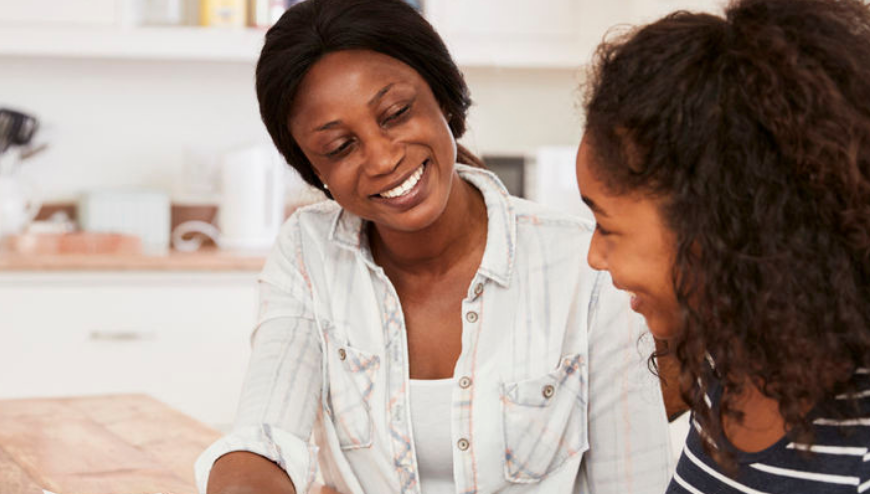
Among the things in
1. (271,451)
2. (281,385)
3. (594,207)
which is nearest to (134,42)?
(281,385)

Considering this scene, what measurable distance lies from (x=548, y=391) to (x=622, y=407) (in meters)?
0.10

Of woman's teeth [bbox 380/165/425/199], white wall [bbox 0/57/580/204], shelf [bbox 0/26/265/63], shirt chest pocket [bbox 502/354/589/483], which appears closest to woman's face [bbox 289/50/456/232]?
woman's teeth [bbox 380/165/425/199]

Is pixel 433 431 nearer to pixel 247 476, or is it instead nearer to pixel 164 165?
pixel 247 476

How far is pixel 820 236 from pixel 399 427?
75cm

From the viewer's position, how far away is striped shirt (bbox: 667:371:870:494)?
2.94 ft

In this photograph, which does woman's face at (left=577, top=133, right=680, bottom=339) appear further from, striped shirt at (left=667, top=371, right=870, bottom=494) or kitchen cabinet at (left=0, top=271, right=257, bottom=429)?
kitchen cabinet at (left=0, top=271, right=257, bottom=429)

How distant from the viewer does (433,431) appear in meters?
1.50

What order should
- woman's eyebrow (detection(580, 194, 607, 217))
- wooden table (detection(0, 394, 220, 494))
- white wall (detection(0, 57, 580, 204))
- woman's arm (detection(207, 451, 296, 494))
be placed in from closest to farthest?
woman's eyebrow (detection(580, 194, 607, 217)) → woman's arm (detection(207, 451, 296, 494)) → wooden table (detection(0, 394, 220, 494)) → white wall (detection(0, 57, 580, 204))

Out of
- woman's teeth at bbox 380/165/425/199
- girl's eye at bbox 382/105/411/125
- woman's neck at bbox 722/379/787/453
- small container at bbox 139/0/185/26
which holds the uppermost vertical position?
girl's eye at bbox 382/105/411/125

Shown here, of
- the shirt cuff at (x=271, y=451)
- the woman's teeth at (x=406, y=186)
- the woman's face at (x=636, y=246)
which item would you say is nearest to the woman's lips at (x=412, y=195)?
the woman's teeth at (x=406, y=186)

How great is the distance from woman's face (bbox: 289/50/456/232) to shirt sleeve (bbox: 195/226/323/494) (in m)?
0.16

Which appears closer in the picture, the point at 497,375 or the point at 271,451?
the point at 271,451

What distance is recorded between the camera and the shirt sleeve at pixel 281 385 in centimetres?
132

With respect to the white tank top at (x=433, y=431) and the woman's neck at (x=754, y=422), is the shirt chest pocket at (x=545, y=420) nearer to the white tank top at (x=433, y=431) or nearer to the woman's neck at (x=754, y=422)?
the white tank top at (x=433, y=431)
